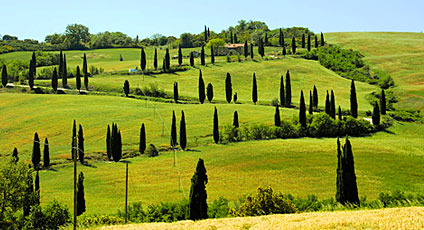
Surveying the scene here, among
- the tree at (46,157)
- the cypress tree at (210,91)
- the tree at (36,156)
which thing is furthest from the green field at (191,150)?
the cypress tree at (210,91)

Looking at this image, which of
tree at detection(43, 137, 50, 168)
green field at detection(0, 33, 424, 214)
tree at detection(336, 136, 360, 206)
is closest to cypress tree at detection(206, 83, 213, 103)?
green field at detection(0, 33, 424, 214)

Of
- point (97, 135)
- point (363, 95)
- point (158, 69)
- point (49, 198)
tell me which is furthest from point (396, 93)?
point (49, 198)

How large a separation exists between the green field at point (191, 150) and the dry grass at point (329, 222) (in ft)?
80.1

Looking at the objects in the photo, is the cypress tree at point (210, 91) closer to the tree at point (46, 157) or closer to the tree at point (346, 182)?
the tree at point (46, 157)

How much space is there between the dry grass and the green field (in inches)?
962

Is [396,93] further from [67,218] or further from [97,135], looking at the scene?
[67,218]

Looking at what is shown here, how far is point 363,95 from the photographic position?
14250cm

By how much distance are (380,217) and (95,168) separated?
56119 millimetres

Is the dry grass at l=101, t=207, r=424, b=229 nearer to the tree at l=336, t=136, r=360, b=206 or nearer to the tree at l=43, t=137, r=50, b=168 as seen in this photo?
the tree at l=336, t=136, r=360, b=206

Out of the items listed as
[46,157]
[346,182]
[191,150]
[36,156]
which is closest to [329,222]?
[346,182]

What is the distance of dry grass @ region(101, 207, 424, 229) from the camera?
2839cm

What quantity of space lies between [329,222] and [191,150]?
56.3 m

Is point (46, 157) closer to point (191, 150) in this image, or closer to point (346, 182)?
point (191, 150)

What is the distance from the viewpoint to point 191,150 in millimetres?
84938
